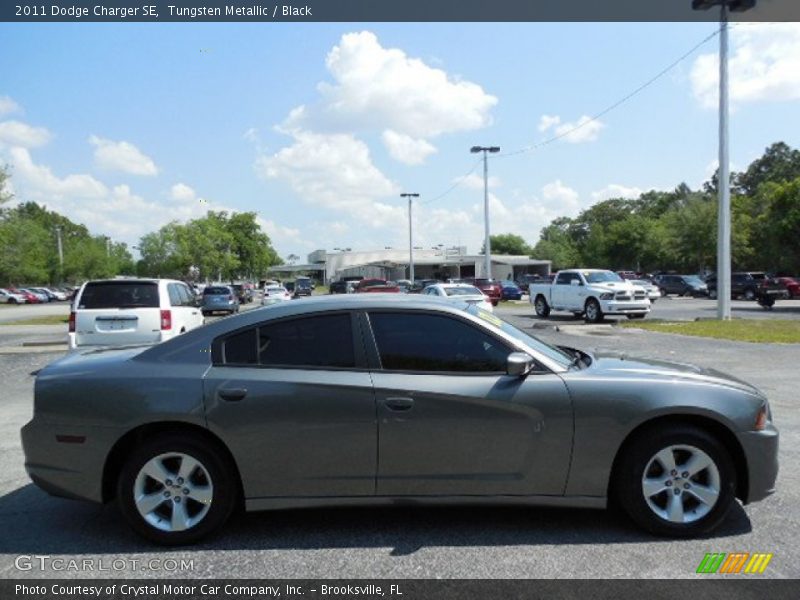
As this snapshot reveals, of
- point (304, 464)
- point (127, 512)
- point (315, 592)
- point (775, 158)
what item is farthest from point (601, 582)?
point (775, 158)

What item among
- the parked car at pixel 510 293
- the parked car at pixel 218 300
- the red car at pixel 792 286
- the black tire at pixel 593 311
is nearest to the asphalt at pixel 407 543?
the black tire at pixel 593 311

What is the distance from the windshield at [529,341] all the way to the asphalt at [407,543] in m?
1.08

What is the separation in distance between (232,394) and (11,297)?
211 ft

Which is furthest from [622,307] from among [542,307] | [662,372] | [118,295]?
[662,372]

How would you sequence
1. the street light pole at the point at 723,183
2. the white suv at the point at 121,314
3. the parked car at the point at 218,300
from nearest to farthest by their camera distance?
the white suv at the point at 121,314
the street light pole at the point at 723,183
the parked car at the point at 218,300

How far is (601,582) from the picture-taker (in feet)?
11.5

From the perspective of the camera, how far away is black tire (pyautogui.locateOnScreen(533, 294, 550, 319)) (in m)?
26.7

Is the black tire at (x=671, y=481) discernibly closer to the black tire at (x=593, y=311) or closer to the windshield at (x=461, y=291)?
the windshield at (x=461, y=291)

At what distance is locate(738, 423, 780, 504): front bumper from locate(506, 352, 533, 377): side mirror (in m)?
1.42

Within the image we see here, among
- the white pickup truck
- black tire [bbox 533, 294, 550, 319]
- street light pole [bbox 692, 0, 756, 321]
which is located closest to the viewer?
street light pole [bbox 692, 0, 756, 321]

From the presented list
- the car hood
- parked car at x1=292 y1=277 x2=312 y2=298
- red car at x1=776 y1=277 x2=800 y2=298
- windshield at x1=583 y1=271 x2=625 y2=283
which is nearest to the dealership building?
parked car at x1=292 y1=277 x2=312 y2=298

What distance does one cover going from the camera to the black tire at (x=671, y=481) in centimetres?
405

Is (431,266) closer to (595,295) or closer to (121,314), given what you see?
(595,295)

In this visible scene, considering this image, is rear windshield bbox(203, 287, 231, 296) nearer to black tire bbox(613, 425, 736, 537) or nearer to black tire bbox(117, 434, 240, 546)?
black tire bbox(117, 434, 240, 546)
